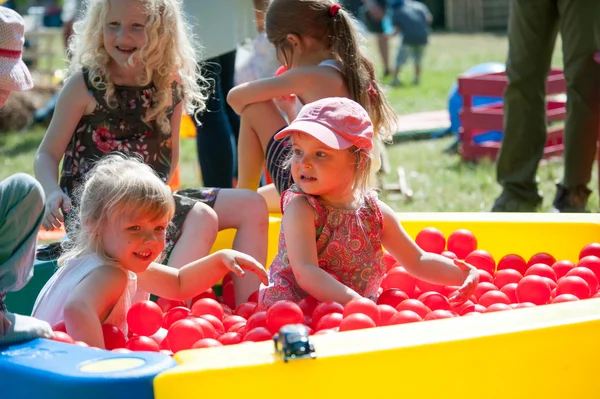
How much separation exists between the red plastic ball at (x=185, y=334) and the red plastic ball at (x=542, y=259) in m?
1.31

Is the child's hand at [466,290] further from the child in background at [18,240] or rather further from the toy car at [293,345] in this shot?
the child in background at [18,240]

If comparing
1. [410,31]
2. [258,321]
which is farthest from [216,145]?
[410,31]

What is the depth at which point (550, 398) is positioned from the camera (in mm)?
2148

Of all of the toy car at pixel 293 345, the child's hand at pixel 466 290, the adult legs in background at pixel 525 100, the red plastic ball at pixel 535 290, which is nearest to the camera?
→ the toy car at pixel 293 345

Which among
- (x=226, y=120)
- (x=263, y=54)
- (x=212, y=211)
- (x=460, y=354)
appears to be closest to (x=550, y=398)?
(x=460, y=354)

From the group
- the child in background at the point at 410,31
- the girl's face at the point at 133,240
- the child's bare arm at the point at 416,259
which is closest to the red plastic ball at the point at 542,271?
the child's bare arm at the point at 416,259

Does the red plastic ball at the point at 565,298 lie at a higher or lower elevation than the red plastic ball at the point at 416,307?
lower

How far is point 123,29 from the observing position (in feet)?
10.9

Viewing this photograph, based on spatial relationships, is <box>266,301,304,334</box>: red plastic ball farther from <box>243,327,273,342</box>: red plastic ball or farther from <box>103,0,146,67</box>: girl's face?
<box>103,0,146,67</box>: girl's face

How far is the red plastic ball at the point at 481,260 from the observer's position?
333 centimetres

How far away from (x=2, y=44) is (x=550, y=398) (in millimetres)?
1475

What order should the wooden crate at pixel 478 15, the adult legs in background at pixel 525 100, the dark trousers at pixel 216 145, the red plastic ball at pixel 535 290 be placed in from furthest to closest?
the wooden crate at pixel 478 15 → the adult legs in background at pixel 525 100 → the dark trousers at pixel 216 145 → the red plastic ball at pixel 535 290

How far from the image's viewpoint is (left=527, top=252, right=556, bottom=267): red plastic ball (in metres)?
3.33

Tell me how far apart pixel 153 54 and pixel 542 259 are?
4.96 feet
